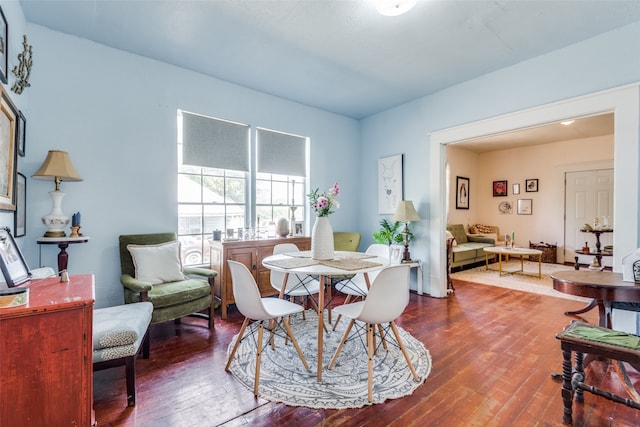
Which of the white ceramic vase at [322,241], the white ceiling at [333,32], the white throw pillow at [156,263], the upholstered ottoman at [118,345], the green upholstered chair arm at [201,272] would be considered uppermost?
the white ceiling at [333,32]

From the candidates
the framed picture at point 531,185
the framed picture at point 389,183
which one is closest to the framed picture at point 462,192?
the framed picture at point 531,185

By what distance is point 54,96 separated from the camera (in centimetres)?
289

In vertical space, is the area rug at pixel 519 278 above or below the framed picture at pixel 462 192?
below

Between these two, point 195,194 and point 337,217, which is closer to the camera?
point 195,194

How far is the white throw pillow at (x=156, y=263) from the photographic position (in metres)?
2.96

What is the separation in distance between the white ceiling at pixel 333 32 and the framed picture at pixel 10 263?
2080 mm

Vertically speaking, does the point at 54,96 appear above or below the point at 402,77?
below

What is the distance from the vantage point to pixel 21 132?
2551mm

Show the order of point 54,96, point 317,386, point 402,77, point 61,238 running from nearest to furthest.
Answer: point 317,386
point 61,238
point 54,96
point 402,77

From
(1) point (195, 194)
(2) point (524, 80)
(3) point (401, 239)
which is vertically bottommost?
(3) point (401, 239)

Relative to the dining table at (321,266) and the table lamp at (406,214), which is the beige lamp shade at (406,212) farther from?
the dining table at (321,266)

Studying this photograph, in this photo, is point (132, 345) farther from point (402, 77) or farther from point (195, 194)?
point (402, 77)

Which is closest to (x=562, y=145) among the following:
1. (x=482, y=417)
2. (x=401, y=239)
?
(x=401, y=239)

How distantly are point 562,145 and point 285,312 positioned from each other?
821cm
